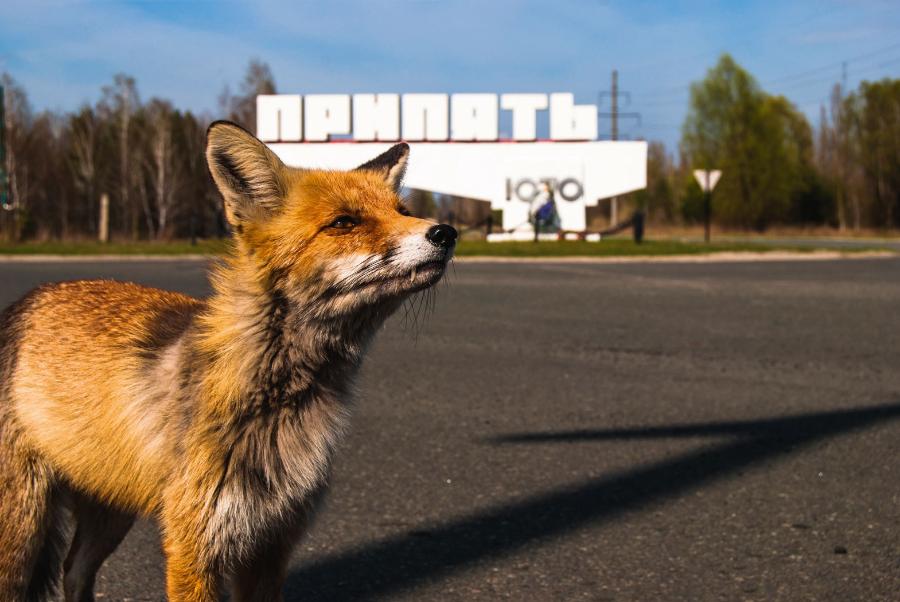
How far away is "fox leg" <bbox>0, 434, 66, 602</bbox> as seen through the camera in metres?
2.99

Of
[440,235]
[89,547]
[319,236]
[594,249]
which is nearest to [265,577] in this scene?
[89,547]

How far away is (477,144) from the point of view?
46.1m

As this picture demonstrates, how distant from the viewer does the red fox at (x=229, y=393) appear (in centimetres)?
290

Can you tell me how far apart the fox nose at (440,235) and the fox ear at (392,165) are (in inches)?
24.1

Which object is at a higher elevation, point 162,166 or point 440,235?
point 162,166

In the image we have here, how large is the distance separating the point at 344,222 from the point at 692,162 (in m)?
74.3

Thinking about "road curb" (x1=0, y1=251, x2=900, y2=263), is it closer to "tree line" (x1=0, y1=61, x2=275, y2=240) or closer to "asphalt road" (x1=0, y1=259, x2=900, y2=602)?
"asphalt road" (x1=0, y1=259, x2=900, y2=602)

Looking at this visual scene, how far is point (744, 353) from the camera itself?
32.5 feet

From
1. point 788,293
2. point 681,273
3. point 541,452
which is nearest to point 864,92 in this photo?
point 681,273

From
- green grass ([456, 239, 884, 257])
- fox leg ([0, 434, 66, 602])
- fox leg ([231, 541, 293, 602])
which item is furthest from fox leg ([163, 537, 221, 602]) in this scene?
green grass ([456, 239, 884, 257])

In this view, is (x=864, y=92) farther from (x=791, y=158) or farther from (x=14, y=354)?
(x=14, y=354)

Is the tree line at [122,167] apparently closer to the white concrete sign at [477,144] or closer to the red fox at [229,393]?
the white concrete sign at [477,144]

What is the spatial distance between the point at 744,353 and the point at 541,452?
14.9ft

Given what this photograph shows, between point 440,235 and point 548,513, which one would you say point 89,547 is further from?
point 548,513
